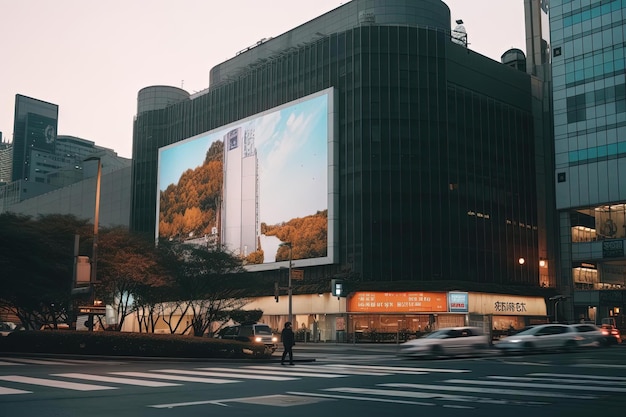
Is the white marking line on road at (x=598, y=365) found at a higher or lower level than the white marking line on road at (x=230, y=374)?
higher

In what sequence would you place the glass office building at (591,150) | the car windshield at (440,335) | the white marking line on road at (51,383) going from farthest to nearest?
1. the glass office building at (591,150)
2. the car windshield at (440,335)
3. the white marking line on road at (51,383)

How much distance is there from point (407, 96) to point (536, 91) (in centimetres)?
2505

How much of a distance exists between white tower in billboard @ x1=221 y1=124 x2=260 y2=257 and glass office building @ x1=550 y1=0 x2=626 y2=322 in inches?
1377

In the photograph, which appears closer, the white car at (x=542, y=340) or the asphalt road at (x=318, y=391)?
the asphalt road at (x=318, y=391)

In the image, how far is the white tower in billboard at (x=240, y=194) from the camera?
85062 mm

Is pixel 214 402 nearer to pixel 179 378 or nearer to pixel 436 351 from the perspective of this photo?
pixel 179 378

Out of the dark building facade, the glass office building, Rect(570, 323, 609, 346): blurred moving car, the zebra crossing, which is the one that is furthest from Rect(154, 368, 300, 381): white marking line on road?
the glass office building

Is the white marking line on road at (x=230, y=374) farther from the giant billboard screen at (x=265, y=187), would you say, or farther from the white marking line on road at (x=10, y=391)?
the giant billboard screen at (x=265, y=187)

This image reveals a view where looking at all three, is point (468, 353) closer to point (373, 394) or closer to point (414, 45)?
point (373, 394)

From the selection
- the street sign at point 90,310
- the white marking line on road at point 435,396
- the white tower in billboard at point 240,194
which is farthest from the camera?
the white tower in billboard at point 240,194

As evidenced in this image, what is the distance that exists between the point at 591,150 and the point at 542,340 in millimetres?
45627

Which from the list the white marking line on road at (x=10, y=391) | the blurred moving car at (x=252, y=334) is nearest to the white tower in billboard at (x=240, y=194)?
the blurred moving car at (x=252, y=334)

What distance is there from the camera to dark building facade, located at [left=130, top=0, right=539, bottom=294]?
7525 centimetres

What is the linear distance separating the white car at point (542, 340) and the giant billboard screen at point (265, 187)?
1567 inches
